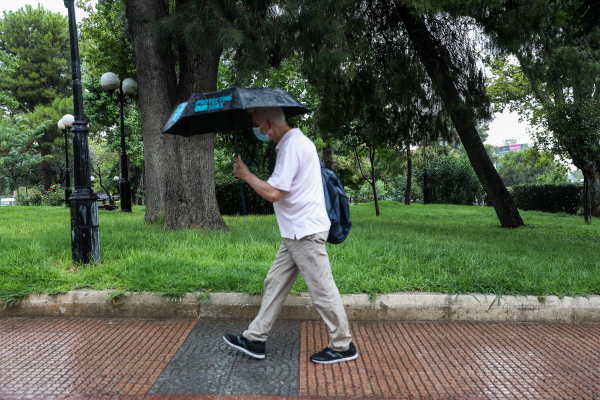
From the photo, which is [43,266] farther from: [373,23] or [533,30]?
[533,30]

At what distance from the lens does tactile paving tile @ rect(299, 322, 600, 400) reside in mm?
3033

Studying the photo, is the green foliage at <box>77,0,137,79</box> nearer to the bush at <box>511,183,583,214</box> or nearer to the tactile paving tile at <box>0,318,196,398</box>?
the tactile paving tile at <box>0,318,196,398</box>

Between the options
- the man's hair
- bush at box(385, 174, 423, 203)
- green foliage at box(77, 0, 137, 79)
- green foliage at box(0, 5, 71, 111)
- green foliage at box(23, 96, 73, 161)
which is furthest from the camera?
green foliage at box(0, 5, 71, 111)

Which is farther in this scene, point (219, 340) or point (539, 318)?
point (539, 318)

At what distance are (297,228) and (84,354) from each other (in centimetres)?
196

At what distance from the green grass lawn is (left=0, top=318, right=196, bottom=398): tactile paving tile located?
1.37 ft

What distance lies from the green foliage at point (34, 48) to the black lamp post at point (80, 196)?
3650 cm

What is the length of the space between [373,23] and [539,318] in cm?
780

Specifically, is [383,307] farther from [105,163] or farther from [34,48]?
Answer: [105,163]

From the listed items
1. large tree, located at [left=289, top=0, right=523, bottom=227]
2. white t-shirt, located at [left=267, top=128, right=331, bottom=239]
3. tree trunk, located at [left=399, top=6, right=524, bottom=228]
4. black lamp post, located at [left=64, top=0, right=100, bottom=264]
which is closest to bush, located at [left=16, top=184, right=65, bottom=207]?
large tree, located at [left=289, top=0, right=523, bottom=227]

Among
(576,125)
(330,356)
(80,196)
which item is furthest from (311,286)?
(576,125)

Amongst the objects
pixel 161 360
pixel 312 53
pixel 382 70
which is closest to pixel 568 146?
pixel 382 70

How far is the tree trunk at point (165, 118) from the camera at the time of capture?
786 centimetres

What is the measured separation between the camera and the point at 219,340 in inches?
154
